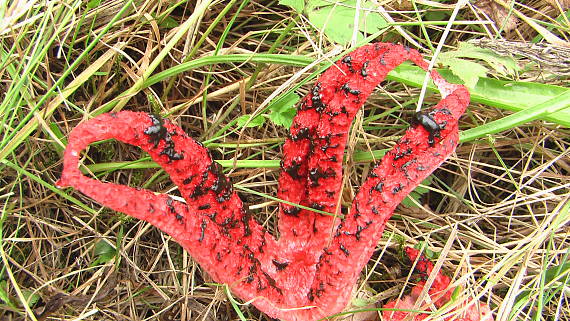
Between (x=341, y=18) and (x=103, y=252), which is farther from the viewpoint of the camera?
(x=103, y=252)

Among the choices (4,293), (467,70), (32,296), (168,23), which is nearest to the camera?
(467,70)

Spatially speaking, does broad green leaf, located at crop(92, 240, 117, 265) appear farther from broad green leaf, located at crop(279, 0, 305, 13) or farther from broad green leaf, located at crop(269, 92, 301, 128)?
broad green leaf, located at crop(279, 0, 305, 13)

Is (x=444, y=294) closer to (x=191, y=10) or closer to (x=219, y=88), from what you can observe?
(x=219, y=88)

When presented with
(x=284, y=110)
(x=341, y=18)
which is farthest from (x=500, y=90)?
(x=284, y=110)

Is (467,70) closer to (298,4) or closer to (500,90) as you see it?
(500,90)

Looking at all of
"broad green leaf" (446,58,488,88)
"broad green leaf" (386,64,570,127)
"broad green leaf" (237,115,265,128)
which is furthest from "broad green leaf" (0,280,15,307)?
"broad green leaf" (446,58,488,88)

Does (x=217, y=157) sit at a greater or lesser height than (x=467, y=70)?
lesser

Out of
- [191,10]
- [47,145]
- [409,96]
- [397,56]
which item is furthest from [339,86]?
[47,145]

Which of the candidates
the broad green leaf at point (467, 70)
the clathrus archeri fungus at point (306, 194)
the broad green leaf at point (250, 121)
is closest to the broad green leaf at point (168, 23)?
the broad green leaf at point (250, 121)
